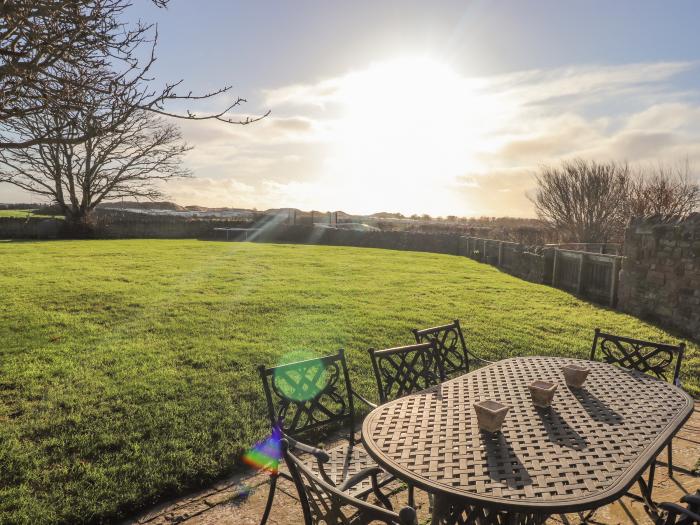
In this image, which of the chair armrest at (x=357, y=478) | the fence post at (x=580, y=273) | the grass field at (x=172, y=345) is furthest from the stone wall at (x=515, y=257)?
the chair armrest at (x=357, y=478)

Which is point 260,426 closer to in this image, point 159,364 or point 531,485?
point 159,364

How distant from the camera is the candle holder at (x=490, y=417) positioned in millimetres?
2346

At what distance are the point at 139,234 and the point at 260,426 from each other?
29734mm

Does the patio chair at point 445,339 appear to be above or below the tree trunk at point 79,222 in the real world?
Answer: below

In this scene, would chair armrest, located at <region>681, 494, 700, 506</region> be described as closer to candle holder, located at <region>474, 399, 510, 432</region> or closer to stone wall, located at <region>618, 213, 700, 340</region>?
candle holder, located at <region>474, 399, 510, 432</region>

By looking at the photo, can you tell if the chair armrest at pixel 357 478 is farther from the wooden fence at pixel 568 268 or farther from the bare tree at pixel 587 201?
the bare tree at pixel 587 201

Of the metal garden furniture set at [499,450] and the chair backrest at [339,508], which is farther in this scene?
the metal garden furniture set at [499,450]

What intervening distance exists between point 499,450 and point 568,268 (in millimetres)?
12443

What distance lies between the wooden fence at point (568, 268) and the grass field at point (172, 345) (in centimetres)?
69

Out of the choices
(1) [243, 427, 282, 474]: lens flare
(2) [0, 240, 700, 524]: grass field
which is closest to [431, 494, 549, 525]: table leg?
(1) [243, 427, 282, 474]: lens flare

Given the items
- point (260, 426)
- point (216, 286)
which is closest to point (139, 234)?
point (216, 286)

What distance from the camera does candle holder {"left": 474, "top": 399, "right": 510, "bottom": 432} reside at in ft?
7.70

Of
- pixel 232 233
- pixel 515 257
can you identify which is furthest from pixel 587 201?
pixel 232 233

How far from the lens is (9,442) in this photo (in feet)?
12.6
